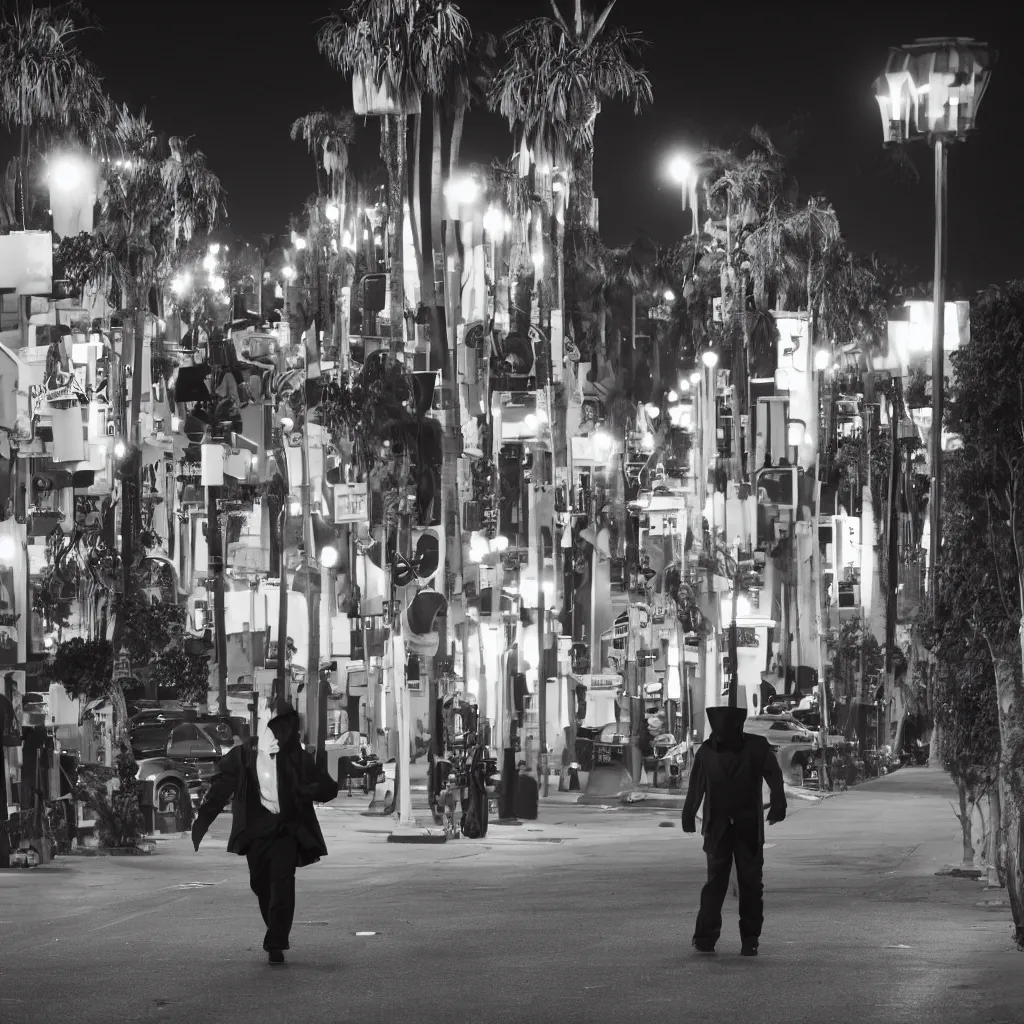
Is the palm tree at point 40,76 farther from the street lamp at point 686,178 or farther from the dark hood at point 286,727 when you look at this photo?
the street lamp at point 686,178

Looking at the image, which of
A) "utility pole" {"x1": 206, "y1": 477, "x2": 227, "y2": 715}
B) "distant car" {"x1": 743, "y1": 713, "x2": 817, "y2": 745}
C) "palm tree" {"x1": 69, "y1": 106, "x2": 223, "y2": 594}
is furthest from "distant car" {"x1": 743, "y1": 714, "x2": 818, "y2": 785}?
"palm tree" {"x1": 69, "y1": 106, "x2": 223, "y2": 594}

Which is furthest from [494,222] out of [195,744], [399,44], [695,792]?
[695,792]

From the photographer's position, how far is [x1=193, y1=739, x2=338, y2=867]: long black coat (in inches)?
509

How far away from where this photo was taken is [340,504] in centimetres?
3672

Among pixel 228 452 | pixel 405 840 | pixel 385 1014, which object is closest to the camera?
pixel 385 1014

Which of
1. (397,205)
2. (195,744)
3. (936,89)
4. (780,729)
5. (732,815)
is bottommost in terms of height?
(780,729)

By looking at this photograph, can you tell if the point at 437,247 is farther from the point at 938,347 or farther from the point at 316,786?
the point at 316,786

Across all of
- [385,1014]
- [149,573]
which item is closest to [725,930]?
[385,1014]

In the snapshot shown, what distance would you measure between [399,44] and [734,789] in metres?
23.6

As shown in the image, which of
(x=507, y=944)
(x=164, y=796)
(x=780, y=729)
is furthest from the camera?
(x=780, y=729)

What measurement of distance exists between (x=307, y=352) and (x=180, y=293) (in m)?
20.7

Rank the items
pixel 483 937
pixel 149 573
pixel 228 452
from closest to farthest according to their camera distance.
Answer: pixel 483 937 < pixel 228 452 < pixel 149 573

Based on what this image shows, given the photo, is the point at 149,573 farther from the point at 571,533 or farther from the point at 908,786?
the point at 908,786

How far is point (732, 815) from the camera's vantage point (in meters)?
13.3
